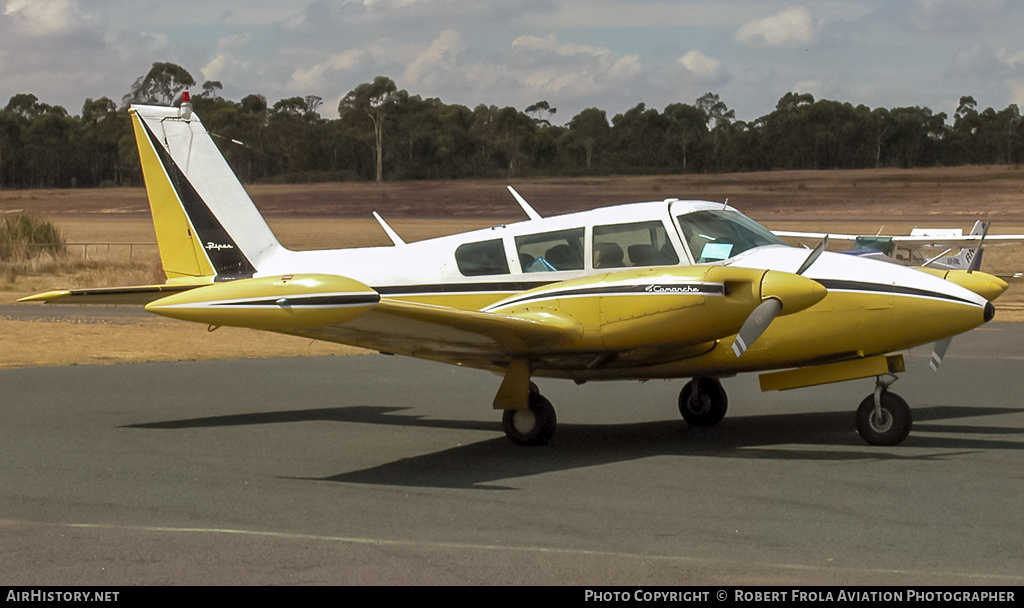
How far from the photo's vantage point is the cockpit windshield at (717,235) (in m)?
10.1

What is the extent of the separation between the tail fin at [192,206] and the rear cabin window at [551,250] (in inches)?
149

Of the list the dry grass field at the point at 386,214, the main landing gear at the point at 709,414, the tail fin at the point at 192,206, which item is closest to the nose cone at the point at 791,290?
the main landing gear at the point at 709,414

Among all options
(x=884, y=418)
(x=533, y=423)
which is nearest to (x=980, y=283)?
(x=884, y=418)

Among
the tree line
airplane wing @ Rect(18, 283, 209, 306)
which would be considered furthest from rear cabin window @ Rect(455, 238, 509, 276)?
the tree line

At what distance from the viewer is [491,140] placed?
9506 cm

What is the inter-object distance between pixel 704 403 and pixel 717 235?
209 centimetres

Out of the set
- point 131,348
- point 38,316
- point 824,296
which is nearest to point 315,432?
point 824,296

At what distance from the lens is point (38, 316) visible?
79.0ft

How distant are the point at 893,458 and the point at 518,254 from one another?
4030mm

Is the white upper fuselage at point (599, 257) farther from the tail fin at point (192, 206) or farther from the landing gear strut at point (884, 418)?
the tail fin at point (192, 206)

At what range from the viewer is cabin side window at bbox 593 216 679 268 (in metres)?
10.2

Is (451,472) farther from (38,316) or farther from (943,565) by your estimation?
(38,316)

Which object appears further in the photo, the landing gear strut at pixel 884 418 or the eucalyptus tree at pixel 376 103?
the eucalyptus tree at pixel 376 103

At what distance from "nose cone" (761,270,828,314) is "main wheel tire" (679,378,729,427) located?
2567mm
